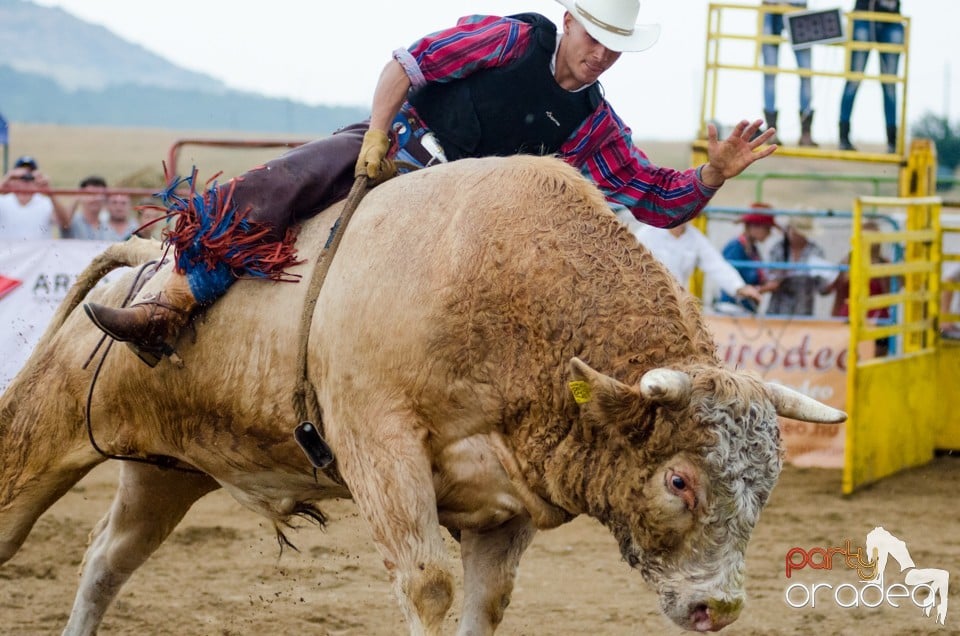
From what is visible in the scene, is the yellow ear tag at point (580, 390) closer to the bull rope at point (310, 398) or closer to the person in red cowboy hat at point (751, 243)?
the bull rope at point (310, 398)

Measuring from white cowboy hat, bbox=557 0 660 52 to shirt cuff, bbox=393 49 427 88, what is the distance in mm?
516

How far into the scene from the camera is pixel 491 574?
3.98 metres

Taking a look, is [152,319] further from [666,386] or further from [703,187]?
[703,187]

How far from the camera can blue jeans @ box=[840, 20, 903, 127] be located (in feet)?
30.6

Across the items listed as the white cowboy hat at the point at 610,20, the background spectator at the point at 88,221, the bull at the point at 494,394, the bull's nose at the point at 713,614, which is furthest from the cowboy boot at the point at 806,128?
the bull's nose at the point at 713,614

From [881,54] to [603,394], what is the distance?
23.2ft

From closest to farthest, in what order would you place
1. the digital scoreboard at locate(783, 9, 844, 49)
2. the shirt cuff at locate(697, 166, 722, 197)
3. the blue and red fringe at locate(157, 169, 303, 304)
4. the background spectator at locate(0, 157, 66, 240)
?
the blue and red fringe at locate(157, 169, 303, 304) → the shirt cuff at locate(697, 166, 722, 197) → the digital scoreboard at locate(783, 9, 844, 49) → the background spectator at locate(0, 157, 66, 240)

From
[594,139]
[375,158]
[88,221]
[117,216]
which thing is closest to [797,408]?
[594,139]

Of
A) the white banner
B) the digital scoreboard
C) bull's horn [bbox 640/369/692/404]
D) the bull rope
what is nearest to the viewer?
bull's horn [bbox 640/369/692/404]

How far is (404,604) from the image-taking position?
3469 millimetres

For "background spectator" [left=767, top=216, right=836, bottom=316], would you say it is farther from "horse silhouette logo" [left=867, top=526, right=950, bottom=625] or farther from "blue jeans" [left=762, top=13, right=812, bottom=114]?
"horse silhouette logo" [left=867, top=526, right=950, bottom=625]

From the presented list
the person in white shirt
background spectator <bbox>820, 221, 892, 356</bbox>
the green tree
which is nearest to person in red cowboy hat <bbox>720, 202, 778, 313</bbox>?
background spectator <bbox>820, 221, 892, 356</bbox>

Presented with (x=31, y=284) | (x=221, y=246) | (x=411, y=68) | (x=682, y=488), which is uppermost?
(x=411, y=68)

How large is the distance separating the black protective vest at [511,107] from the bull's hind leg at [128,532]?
1659 millimetres
